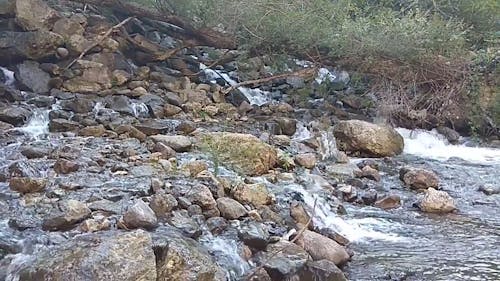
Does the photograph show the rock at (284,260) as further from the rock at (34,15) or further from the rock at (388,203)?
the rock at (34,15)

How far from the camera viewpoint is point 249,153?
6.18 meters

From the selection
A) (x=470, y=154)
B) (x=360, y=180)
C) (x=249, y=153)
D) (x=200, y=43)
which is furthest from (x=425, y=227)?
(x=200, y=43)

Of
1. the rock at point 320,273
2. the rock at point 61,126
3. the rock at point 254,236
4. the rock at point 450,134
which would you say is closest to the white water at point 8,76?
the rock at point 61,126

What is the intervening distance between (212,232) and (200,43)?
686 cm

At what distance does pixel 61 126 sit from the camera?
7.32 meters

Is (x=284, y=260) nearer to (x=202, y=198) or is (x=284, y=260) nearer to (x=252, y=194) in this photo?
(x=202, y=198)

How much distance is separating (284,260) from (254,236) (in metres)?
0.34

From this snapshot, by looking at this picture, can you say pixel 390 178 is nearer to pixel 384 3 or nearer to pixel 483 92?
pixel 483 92

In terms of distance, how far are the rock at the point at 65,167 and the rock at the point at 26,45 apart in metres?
4.26

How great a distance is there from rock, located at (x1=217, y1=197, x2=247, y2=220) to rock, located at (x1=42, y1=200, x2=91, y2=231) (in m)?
1.06

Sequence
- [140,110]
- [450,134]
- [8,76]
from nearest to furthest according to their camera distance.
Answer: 1. [140,110]
2. [8,76]
3. [450,134]

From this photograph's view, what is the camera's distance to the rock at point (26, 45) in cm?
902

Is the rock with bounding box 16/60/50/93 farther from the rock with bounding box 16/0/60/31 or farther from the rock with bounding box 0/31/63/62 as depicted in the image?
the rock with bounding box 16/0/60/31

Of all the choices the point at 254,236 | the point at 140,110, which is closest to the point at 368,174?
the point at 254,236
